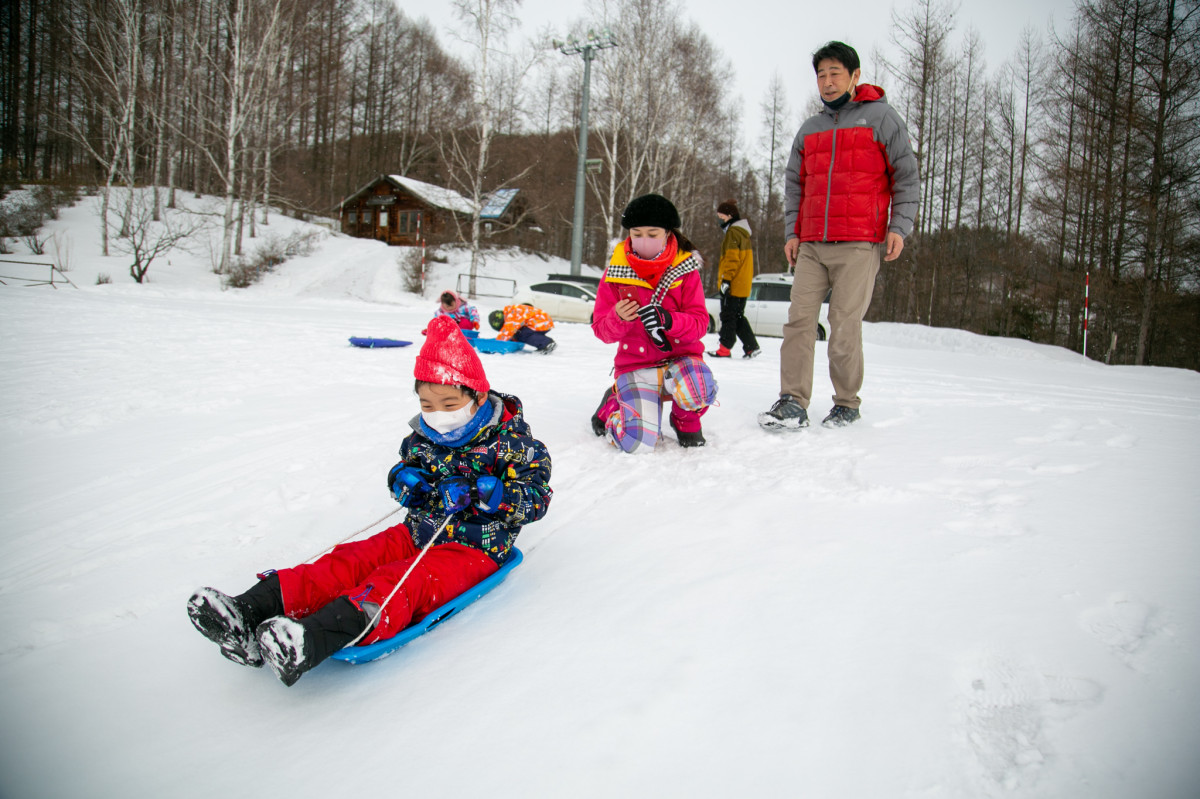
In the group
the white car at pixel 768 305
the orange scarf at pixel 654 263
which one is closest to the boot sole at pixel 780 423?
the orange scarf at pixel 654 263

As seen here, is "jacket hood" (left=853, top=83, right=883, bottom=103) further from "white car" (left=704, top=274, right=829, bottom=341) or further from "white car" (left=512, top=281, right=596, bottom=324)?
"white car" (left=512, top=281, right=596, bottom=324)

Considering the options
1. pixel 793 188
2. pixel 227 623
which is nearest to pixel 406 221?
pixel 793 188

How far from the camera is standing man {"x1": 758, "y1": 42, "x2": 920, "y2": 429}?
132 inches

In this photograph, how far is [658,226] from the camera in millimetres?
3117

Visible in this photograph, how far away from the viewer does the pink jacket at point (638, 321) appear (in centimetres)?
320

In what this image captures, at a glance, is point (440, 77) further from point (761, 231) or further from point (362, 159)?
point (761, 231)

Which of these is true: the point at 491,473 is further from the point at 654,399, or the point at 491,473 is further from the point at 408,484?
the point at 654,399

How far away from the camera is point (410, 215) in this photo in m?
30.0

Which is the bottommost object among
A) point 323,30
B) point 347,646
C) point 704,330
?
point 347,646

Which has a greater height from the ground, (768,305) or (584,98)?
(584,98)

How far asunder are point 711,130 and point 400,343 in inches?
728

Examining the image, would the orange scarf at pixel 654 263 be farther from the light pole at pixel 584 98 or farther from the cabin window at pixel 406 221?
the cabin window at pixel 406 221

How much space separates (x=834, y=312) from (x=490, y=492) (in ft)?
7.87

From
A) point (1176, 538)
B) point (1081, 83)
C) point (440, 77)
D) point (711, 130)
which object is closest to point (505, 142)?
point (440, 77)
